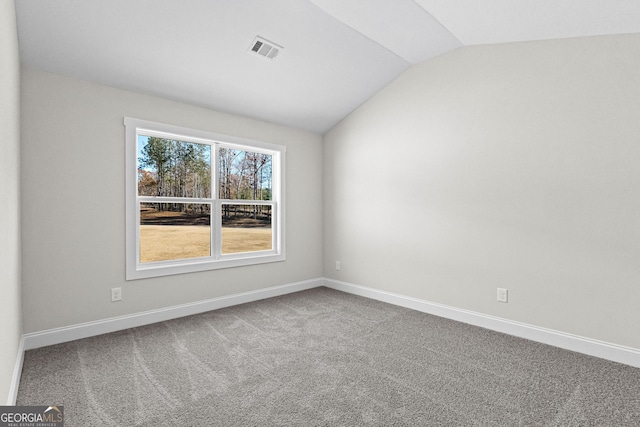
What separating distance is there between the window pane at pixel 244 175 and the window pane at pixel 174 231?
1.26 feet

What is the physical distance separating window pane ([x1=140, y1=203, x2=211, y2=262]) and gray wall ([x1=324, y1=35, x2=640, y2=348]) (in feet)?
6.69

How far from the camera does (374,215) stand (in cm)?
412

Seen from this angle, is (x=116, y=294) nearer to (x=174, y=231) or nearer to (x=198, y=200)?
(x=174, y=231)

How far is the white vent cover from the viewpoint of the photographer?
9.41 feet

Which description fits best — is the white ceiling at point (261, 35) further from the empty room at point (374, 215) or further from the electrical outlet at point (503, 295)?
the electrical outlet at point (503, 295)

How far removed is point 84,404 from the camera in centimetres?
184

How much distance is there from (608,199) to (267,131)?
3.54 metres

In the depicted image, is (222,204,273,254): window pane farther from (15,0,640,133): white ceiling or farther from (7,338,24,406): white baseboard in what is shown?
(7,338,24,406): white baseboard

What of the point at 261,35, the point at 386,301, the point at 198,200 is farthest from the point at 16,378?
the point at 386,301

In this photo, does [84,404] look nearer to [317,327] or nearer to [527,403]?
[317,327]

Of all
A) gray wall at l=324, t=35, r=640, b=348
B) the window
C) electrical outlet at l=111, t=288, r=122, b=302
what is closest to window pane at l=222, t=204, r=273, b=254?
the window

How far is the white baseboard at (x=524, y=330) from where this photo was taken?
94.7 inches

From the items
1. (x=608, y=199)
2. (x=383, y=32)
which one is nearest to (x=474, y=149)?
(x=608, y=199)

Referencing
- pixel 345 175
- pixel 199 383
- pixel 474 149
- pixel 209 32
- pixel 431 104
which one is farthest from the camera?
pixel 345 175
